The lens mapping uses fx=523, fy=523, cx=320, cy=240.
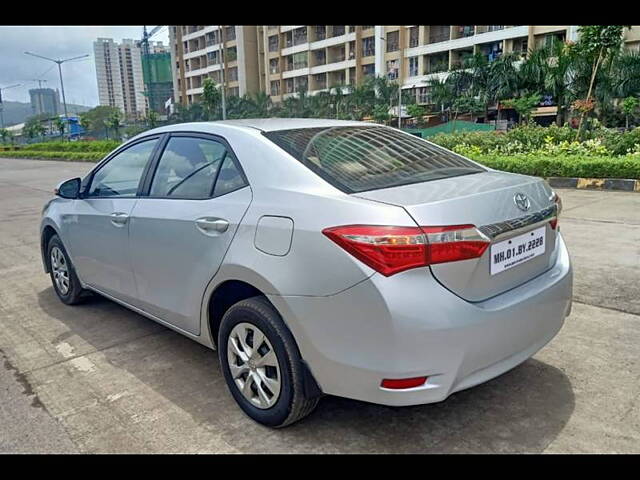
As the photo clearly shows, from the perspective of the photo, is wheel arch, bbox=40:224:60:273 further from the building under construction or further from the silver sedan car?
the building under construction

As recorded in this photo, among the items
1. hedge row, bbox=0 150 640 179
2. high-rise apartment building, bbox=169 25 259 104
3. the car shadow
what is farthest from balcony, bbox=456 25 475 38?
the car shadow

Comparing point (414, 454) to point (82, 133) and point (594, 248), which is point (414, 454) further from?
point (82, 133)

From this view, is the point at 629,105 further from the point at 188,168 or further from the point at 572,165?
the point at 188,168

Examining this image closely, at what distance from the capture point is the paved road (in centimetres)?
246

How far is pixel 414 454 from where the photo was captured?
234 cm

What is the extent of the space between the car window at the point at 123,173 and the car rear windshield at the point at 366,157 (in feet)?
3.74

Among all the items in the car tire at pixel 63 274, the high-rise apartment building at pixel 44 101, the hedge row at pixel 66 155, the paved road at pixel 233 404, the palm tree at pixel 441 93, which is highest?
the high-rise apartment building at pixel 44 101

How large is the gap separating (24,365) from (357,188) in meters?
2.57

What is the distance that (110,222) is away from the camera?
3.55 meters

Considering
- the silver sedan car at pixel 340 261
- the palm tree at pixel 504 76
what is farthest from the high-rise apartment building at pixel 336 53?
the silver sedan car at pixel 340 261

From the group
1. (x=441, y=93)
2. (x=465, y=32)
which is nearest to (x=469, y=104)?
(x=441, y=93)

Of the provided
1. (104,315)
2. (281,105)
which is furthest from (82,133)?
(104,315)

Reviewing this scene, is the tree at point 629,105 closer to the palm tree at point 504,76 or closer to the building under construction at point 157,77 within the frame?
the palm tree at point 504,76

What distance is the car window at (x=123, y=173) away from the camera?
3.51 metres
